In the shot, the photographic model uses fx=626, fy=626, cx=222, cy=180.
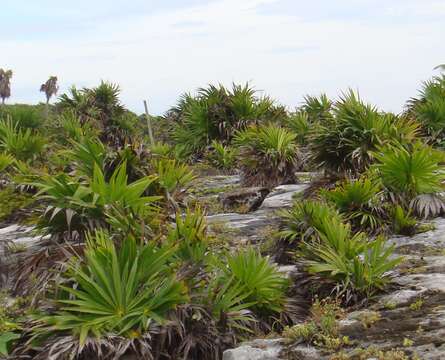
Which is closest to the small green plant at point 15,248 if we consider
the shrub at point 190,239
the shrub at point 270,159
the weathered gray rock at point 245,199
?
the shrub at point 190,239

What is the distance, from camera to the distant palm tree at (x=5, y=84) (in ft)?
155

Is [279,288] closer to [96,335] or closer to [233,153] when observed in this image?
[96,335]

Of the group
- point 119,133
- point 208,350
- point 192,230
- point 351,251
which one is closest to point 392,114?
point 351,251

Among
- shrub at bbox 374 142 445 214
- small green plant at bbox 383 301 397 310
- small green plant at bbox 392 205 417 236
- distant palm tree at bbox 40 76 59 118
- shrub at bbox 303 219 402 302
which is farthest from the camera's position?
distant palm tree at bbox 40 76 59 118

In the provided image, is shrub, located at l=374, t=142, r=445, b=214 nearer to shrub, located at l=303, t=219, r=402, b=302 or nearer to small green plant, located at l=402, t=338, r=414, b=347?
shrub, located at l=303, t=219, r=402, b=302

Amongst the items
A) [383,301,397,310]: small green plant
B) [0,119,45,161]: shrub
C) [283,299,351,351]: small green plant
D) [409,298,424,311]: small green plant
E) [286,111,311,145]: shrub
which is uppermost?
[286,111,311,145]: shrub

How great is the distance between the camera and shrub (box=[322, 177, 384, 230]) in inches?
Result: 324

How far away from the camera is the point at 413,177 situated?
8.79m

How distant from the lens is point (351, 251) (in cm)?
651

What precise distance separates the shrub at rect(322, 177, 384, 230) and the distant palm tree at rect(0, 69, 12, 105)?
43.2 meters

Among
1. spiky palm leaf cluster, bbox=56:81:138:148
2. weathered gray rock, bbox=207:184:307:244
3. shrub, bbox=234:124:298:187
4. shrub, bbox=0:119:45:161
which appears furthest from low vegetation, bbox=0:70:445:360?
spiky palm leaf cluster, bbox=56:81:138:148

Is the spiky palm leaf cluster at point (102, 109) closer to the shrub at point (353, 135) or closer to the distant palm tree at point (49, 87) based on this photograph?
the shrub at point (353, 135)

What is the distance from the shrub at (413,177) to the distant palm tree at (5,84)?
141 feet

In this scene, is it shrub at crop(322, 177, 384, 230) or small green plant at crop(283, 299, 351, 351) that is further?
shrub at crop(322, 177, 384, 230)
